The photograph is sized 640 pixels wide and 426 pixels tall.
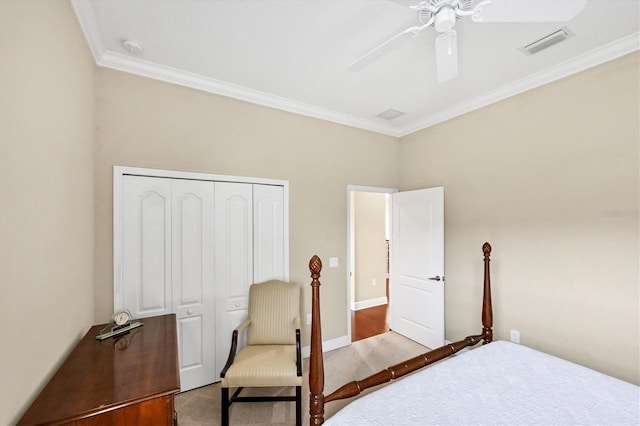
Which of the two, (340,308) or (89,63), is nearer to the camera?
(89,63)

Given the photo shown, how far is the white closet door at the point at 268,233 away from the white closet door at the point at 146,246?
0.80 meters

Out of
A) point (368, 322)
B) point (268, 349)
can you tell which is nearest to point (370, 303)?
point (368, 322)

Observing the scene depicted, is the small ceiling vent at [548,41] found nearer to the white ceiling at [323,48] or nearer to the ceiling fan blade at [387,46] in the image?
the white ceiling at [323,48]

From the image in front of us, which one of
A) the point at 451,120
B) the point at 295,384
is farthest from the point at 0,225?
the point at 451,120

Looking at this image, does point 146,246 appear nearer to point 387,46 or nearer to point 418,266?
point 387,46

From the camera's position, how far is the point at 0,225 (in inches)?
35.9

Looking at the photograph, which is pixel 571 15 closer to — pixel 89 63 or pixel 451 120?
pixel 451 120

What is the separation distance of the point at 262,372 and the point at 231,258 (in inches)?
43.2

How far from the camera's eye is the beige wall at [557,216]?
2.05 meters

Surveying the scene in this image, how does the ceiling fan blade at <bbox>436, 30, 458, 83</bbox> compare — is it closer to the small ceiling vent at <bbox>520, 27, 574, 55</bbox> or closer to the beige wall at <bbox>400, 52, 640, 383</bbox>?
the small ceiling vent at <bbox>520, 27, 574, 55</bbox>

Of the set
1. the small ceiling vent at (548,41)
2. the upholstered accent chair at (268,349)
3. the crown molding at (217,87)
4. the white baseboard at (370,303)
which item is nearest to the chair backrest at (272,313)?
the upholstered accent chair at (268,349)

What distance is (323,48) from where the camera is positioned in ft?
6.93

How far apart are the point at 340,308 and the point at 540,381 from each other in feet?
6.93

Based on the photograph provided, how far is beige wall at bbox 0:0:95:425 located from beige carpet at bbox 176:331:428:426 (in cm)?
A: 112
